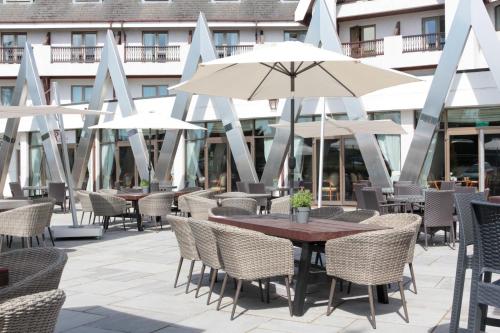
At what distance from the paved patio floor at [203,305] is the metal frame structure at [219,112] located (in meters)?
8.54

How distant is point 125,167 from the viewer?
22.7 meters

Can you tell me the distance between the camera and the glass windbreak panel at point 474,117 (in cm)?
1488

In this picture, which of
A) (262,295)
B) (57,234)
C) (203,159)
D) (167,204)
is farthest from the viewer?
(203,159)

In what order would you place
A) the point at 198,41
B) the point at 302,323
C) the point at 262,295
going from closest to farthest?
the point at 302,323
the point at 262,295
the point at 198,41

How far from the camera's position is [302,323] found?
466 cm

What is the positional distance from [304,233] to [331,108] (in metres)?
12.1

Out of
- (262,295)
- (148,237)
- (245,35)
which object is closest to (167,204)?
(148,237)

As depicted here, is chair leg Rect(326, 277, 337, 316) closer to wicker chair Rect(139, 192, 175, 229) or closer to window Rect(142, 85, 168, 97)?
wicker chair Rect(139, 192, 175, 229)

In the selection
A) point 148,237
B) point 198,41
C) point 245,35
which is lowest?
point 148,237

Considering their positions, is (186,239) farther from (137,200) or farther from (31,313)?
(137,200)

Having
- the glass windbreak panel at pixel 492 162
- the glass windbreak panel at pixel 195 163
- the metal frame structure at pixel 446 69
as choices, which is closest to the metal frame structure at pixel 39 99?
the glass windbreak panel at pixel 195 163

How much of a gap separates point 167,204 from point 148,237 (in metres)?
0.98

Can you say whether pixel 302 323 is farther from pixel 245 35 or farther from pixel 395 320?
pixel 245 35

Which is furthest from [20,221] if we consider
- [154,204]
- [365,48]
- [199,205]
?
[365,48]
